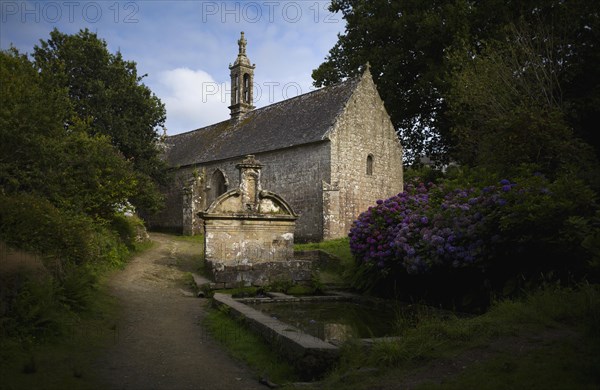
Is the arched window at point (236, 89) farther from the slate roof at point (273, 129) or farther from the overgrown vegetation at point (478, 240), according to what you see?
the overgrown vegetation at point (478, 240)

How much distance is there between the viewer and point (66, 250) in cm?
898

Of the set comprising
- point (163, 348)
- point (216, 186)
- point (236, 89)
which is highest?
point (236, 89)

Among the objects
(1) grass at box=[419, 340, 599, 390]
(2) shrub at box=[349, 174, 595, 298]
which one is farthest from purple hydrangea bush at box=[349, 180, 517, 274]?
(1) grass at box=[419, 340, 599, 390]

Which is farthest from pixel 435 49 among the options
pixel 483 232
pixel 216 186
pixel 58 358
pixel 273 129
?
pixel 58 358

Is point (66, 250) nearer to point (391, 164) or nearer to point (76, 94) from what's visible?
point (76, 94)

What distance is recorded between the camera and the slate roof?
888 inches

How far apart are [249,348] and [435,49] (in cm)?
1917

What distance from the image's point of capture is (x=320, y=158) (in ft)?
71.2

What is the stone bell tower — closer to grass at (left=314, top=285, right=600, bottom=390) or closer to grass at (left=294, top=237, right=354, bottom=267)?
grass at (left=294, top=237, right=354, bottom=267)

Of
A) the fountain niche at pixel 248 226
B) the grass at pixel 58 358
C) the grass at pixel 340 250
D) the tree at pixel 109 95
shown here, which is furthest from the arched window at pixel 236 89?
the grass at pixel 58 358

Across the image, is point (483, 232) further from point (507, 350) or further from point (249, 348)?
point (249, 348)

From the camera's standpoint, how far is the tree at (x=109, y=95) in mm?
21312

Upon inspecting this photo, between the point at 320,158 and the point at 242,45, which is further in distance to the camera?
the point at 242,45

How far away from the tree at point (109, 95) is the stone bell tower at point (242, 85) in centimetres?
808
